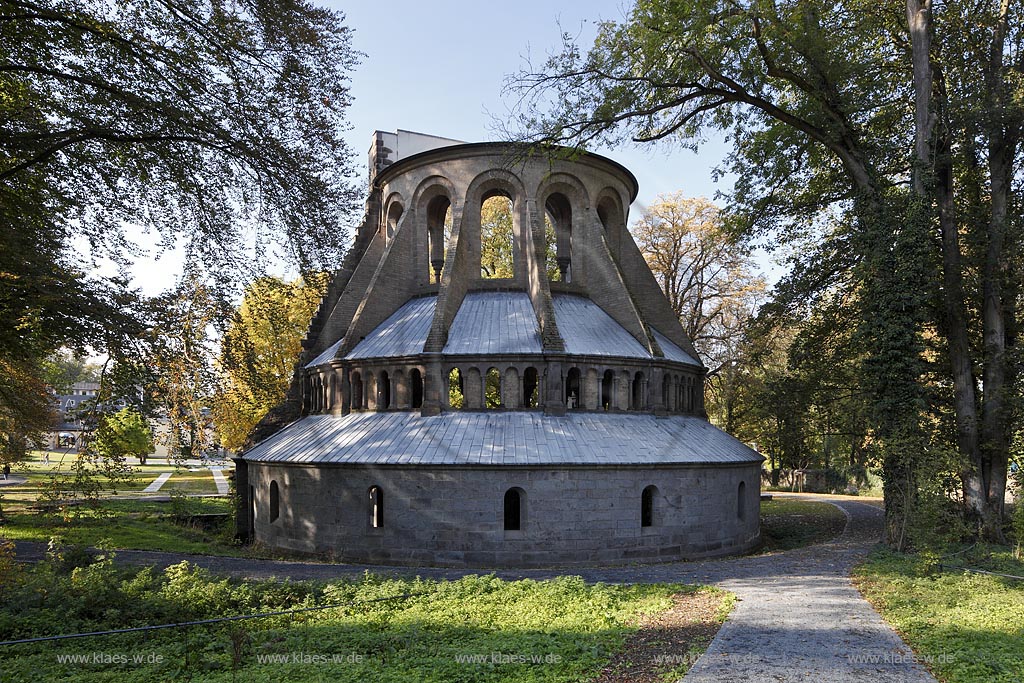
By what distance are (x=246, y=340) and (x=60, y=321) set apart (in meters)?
3.21

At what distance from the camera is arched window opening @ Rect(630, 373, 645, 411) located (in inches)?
923

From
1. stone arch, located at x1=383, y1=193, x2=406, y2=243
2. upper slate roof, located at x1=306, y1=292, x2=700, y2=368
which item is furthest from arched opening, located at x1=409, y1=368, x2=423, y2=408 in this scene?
stone arch, located at x1=383, y1=193, x2=406, y2=243

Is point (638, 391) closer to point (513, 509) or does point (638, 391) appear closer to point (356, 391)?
point (513, 509)

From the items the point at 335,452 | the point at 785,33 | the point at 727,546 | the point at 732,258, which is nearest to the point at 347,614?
the point at 335,452

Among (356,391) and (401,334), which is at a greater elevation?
(401,334)

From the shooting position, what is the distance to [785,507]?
35188 millimetres

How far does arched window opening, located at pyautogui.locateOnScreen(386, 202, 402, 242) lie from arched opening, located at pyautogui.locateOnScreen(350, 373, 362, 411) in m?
7.33

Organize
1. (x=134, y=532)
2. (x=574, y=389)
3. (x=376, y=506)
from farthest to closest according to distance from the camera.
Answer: (x=134, y=532), (x=574, y=389), (x=376, y=506)

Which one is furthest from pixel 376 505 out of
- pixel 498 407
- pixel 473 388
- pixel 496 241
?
pixel 496 241

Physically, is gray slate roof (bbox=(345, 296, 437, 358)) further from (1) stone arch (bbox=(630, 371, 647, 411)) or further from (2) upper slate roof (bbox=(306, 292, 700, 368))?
(1) stone arch (bbox=(630, 371, 647, 411))

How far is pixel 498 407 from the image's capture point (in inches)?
864

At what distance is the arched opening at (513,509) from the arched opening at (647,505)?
381cm

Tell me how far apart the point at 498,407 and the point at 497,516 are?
4100 millimetres

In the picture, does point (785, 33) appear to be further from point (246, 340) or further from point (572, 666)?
point (572, 666)
